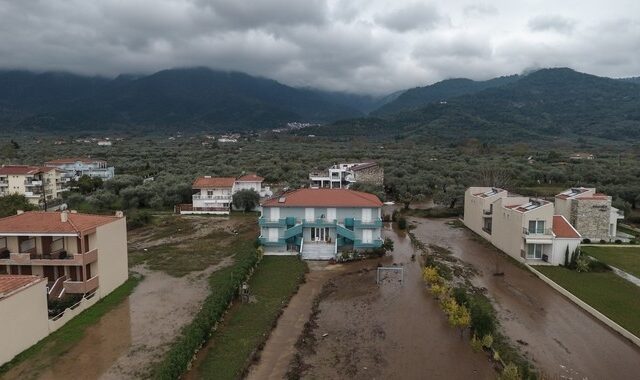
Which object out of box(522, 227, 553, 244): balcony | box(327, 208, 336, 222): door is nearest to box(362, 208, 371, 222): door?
box(327, 208, 336, 222): door

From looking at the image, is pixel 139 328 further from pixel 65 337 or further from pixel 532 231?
pixel 532 231

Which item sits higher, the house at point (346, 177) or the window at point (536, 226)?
the house at point (346, 177)

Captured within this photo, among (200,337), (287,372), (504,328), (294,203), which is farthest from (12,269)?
(504,328)

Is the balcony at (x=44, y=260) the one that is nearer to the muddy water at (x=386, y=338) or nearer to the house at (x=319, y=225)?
the muddy water at (x=386, y=338)

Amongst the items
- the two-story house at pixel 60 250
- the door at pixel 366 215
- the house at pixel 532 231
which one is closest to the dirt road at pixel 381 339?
the door at pixel 366 215

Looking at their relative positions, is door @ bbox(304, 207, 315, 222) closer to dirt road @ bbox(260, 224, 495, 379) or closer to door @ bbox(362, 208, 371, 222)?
door @ bbox(362, 208, 371, 222)
